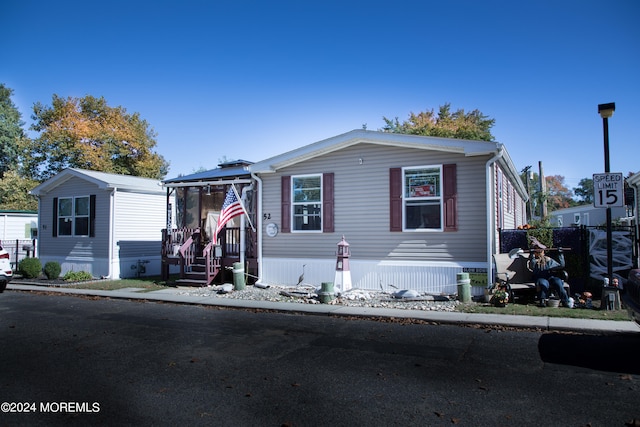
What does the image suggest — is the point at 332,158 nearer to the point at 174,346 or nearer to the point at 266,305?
the point at 266,305

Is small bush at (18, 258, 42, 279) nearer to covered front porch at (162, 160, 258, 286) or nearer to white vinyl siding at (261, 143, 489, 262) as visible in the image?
covered front porch at (162, 160, 258, 286)

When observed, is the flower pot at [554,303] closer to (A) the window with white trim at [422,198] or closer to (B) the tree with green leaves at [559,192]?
(A) the window with white trim at [422,198]

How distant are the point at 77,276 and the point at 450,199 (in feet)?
43.2

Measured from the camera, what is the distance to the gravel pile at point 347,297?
9953 mm

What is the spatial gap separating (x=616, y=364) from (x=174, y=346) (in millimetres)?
5899

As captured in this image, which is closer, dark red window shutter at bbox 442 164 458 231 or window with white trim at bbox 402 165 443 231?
dark red window shutter at bbox 442 164 458 231

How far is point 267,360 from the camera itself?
5770 mm

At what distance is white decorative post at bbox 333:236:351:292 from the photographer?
1167 centimetres

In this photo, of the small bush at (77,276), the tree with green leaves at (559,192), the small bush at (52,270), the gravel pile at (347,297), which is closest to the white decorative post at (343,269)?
the gravel pile at (347,297)

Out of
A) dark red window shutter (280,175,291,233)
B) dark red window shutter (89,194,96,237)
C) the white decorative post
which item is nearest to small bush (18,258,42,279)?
dark red window shutter (89,194,96,237)

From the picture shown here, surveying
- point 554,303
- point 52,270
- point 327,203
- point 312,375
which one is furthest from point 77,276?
point 554,303

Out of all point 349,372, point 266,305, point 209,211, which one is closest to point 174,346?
point 349,372

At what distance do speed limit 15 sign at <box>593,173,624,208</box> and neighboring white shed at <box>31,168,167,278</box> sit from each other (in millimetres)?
14858

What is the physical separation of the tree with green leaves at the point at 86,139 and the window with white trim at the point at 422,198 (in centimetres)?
2410
